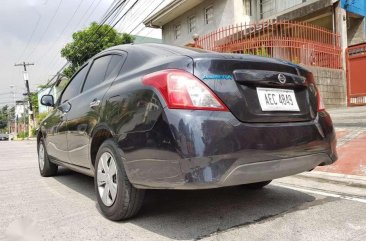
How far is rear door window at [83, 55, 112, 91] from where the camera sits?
401cm

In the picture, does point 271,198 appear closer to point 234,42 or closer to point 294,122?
point 294,122

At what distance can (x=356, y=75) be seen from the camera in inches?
508

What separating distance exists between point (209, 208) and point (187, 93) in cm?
132

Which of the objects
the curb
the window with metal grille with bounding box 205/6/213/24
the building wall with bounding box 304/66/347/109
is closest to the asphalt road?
the curb

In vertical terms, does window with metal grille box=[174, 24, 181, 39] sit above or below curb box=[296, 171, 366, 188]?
above

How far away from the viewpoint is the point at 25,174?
20.1ft

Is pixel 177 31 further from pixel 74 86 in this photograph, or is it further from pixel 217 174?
pixel 217 174

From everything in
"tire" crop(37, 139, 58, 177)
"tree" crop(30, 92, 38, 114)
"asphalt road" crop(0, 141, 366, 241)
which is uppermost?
"tree" crop(30, 92, 38, 114)

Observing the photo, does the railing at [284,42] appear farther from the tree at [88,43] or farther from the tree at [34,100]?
the tree at [34,100]

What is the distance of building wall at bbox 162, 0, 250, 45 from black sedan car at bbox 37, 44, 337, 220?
53.1 feet

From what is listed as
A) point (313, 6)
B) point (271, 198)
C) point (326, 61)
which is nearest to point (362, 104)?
point (326, 61)

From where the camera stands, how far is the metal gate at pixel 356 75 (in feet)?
41.8

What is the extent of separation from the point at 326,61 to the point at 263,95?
35.1 feet

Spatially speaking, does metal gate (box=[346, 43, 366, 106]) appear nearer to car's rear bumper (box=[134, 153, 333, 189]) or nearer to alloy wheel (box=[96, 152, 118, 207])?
car's rear bumper (box=[134, 153, 333, 189])
